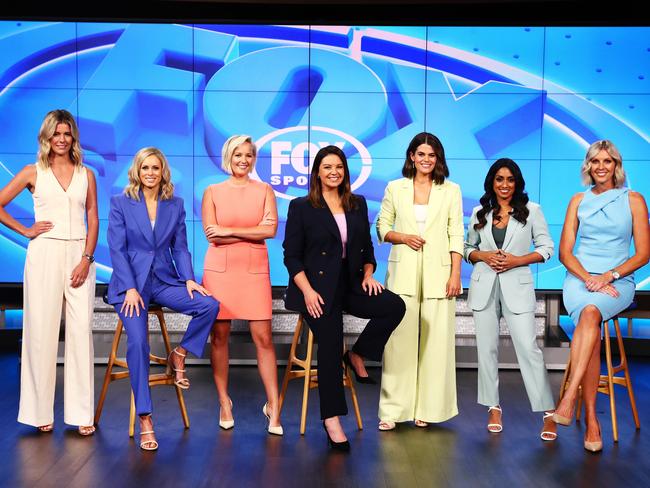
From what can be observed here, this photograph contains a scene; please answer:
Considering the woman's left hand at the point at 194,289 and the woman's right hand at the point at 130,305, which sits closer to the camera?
the woman's right hand at the point at 130,305

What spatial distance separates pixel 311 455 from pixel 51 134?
2225 millimetres

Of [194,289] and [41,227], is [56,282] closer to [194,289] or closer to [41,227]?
[41,227]

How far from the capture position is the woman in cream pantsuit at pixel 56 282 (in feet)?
14.9

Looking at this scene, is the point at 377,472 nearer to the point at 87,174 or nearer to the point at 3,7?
the point at 87,174

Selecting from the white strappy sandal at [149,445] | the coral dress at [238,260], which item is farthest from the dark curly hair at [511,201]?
the white strappy sandal at [149,445]

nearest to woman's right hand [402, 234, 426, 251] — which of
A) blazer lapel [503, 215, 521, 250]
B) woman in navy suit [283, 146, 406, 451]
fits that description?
woman in navy suit [283, 146, 406, 451]

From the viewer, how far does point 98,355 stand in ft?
22.1

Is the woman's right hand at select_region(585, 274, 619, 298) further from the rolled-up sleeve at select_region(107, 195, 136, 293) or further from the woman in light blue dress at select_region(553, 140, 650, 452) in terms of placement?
the rolled-up sleeve at select_region(107, 195, 136, 293)

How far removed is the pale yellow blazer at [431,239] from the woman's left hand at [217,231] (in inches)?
36.4

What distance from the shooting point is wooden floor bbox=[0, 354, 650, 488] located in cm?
378

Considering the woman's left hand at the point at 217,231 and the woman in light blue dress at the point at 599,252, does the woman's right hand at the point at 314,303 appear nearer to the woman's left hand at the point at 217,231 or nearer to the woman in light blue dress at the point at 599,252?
the woman's left hand at the point at 217,231

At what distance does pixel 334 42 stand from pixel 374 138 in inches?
38.2

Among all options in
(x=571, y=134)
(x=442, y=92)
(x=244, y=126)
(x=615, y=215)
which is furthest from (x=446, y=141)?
(x=615, y=215)

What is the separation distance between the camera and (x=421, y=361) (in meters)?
4.71
